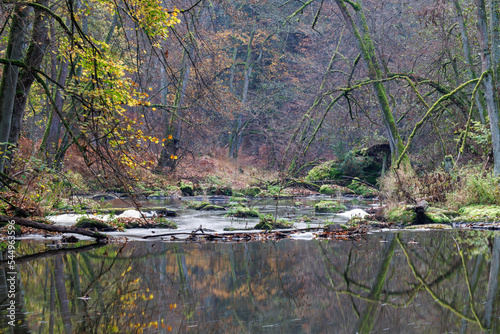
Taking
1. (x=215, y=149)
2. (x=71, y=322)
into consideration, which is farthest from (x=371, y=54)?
(x=215, y=149)

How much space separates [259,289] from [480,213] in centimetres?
889

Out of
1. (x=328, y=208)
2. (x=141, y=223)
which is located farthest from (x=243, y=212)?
(x=141, y=223)

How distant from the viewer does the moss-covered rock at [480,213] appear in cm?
1130

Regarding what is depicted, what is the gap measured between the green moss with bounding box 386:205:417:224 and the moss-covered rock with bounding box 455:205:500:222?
1182 mm

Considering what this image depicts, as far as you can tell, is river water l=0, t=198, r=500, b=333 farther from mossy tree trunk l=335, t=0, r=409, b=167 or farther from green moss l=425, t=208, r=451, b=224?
mossy tree trunk l=335, t=0, r=409, b=167

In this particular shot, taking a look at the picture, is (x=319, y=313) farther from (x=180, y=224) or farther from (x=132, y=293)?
(x=180, y=224)

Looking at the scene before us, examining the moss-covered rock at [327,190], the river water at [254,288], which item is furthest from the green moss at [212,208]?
the moss-covered rock at [327,190]

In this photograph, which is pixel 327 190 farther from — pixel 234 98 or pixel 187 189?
pixel 234 98

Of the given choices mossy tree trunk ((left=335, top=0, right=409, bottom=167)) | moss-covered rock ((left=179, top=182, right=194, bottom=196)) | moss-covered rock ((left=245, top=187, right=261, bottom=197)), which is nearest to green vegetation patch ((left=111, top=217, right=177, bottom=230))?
mossy tree trunk ((left=335, top=0, right=409, bottom=167))

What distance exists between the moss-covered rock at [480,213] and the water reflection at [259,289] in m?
3.54

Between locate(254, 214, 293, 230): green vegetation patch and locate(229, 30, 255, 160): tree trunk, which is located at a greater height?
locate(229, 30, 255, 160): tree trunk

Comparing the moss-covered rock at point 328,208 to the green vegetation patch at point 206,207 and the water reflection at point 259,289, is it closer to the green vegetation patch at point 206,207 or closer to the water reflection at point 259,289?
the green vegetation patch at point 206,207

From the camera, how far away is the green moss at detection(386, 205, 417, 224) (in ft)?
39.4

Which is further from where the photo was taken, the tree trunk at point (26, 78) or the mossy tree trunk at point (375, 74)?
the mossy tree trunk at point (375, 74)
